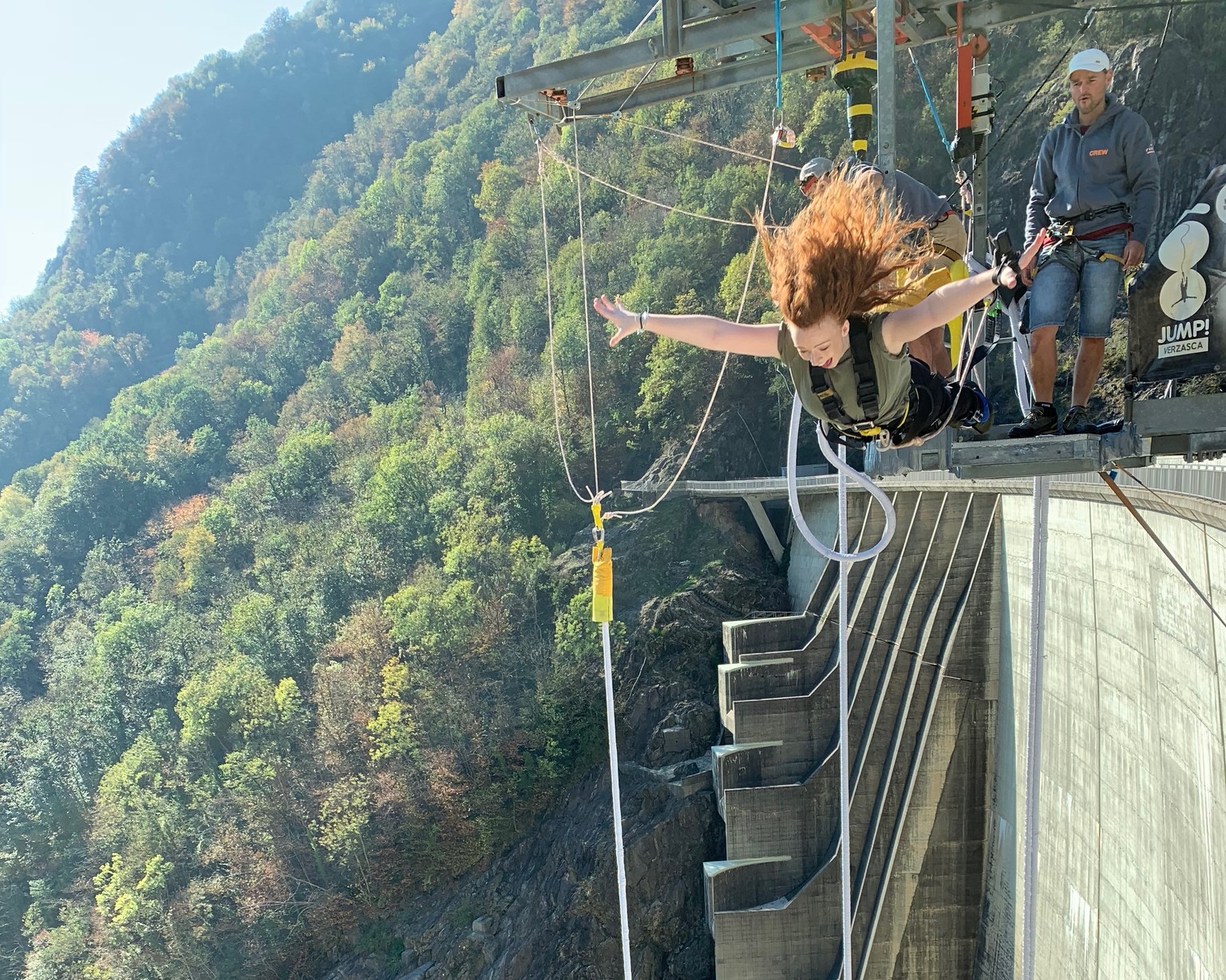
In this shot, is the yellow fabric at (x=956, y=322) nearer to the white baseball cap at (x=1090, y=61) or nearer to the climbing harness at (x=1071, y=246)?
the climbing harness at (x=1071, y=246)

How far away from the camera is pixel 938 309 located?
322cm

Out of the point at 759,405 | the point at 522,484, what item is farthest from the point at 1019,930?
the point at 522,484

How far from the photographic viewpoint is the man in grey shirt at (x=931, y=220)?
5.21 m

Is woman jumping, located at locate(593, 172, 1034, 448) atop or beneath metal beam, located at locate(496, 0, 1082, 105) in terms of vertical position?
beneath

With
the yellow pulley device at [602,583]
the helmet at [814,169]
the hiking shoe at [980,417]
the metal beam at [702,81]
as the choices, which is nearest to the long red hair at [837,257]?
the hiking shoe at [980,417]

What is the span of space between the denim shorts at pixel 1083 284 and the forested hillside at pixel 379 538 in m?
13.1

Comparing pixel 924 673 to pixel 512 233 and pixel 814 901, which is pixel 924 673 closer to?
pixel 814 901

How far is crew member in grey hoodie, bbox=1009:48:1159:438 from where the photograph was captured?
484 cm

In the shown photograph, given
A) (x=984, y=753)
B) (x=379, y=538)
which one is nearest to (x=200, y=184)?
(x=379, y=538)

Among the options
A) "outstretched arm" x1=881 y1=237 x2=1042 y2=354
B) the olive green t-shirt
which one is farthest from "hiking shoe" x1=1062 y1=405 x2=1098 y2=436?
"outstretched arm" x1=881 y1=237 x2=1042 y2=354

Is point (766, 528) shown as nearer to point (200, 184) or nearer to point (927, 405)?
point (927, 405)

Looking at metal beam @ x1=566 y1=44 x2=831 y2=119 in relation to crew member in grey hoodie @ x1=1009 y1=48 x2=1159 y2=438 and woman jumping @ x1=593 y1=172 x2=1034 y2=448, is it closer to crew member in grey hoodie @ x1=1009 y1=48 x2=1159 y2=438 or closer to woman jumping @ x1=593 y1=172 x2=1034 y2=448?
crew member in grey hoodie @ x1=1009 y1=48 x2=1159 y2=438

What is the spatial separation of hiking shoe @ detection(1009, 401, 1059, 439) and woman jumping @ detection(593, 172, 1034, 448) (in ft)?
4.26

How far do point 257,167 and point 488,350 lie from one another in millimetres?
75892
